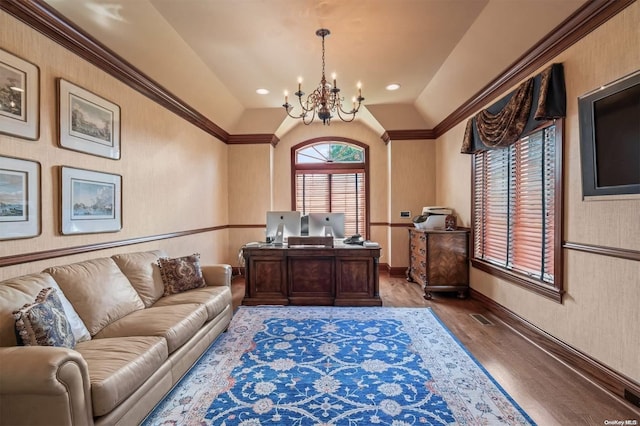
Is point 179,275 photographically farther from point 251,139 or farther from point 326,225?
point 251,139

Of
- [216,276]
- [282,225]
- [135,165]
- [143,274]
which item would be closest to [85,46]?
[135,165]

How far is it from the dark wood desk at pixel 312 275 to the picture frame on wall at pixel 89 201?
1.65 meters

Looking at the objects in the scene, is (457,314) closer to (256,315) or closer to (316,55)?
(256,315)

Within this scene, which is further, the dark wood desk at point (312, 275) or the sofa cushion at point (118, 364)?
the dark wood desk at point (312, 275)

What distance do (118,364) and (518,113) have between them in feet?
12.9

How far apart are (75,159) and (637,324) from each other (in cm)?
435

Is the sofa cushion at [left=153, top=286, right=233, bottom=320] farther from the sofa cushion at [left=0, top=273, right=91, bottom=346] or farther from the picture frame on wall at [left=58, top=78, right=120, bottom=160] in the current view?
the picture frame on wall at [left=58, top=78, right=120, bottom=160]

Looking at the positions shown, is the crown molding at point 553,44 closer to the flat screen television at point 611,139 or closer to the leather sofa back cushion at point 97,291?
the flat screen television at point 611,139

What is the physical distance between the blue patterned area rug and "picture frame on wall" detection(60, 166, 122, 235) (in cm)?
154

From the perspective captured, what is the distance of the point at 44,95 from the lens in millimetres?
2281

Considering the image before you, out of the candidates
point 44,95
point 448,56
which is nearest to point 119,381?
point 44,95

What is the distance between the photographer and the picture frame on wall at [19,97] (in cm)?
199

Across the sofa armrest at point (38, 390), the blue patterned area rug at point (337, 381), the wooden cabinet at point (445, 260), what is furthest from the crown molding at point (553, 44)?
the sofa armrest at point (38, 390)

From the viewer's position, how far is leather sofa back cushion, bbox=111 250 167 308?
2816mm
